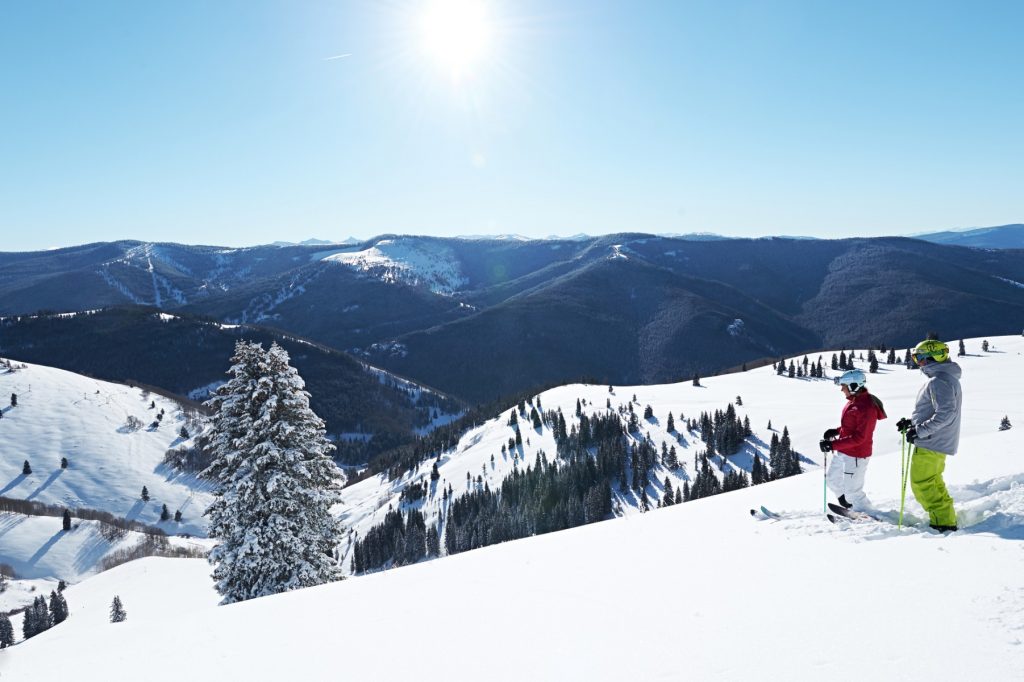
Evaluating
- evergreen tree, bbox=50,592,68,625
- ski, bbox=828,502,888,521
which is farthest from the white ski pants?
evergreen tree, bbox=50,592,68,625

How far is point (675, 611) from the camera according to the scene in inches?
236

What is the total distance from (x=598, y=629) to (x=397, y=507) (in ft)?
334

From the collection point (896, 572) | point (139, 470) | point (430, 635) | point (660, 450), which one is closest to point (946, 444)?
point (896, 572)

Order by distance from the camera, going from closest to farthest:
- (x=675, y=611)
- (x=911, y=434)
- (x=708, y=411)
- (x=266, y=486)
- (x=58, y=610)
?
1. (x=675, y=611)
2. (x=911, y=434)
3. (x=266, y=486)
4. (x=58, y=610)
5. (x=708, y=411)

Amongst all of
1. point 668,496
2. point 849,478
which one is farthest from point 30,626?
point 849,478

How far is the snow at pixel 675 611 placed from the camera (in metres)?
4.62

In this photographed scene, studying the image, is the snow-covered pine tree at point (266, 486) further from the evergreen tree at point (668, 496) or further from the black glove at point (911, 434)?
the evergreen tree at point (668, 496)

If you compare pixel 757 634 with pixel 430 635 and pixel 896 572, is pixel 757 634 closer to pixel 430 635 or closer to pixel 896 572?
pixel 896 572

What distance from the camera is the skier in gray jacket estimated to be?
25.7 ft

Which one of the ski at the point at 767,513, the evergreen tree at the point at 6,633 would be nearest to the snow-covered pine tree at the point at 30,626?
the evergreen tree at the point at 6,633

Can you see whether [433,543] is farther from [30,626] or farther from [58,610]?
→ [30,626]

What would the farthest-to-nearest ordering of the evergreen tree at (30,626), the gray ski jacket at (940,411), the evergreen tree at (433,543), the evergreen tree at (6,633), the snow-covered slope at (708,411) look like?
the evergreen tree at (433,543) → the evergreen tree at (6,633) → the evergreen tree at (30,626) → the snow-covered slope at (708,411) → the gray ski jacket at (940,411)

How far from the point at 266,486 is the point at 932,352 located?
19813 millimetres

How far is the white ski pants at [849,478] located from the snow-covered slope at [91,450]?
14154 cm
